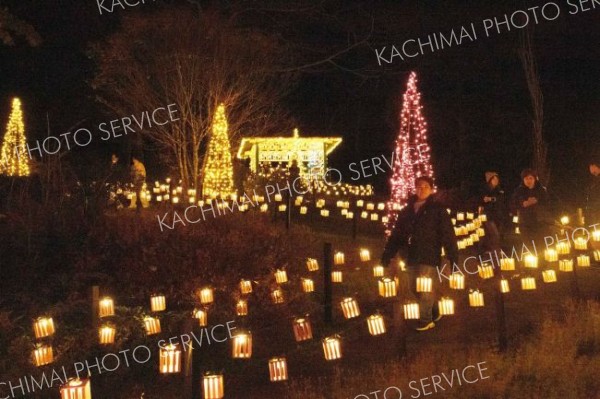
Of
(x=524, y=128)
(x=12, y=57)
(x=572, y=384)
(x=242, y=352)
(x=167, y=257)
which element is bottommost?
(x=572, y=384)

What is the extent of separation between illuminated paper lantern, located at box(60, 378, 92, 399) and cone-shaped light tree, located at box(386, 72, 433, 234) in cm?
1024

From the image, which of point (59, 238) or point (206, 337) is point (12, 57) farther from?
point (206, 337)

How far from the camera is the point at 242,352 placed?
7.10 m

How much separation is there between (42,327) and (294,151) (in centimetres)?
2239

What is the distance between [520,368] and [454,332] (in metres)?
A: 2.10

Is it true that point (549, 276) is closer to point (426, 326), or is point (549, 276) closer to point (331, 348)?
point (426, 326)

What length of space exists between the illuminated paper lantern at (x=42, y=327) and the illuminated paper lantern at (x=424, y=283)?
14.6 feet

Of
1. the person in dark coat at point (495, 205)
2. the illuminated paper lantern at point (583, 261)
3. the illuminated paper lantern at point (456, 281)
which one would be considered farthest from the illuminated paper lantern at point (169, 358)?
the illuminated paper lantern at point (583, 261)

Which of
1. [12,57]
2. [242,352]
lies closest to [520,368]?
[242,352]

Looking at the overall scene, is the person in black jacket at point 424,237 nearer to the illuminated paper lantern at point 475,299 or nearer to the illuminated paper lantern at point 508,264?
the illuminated paper lantern at point 475,299

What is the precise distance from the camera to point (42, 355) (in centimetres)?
751

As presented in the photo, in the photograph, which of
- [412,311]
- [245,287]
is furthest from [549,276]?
[245,287]

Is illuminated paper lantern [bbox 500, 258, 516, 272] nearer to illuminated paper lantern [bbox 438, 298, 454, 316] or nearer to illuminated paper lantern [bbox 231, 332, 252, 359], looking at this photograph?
illuminated paper lantern [bbox 438, 298, 454, 316]

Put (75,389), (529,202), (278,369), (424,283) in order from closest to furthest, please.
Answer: (75,389) < (278,369) < (424,283) < (529,202)
